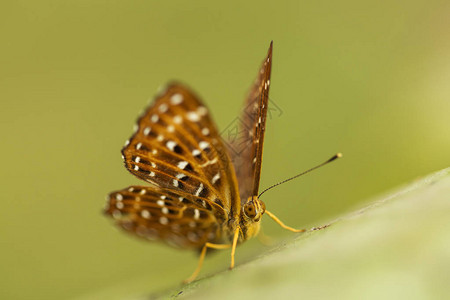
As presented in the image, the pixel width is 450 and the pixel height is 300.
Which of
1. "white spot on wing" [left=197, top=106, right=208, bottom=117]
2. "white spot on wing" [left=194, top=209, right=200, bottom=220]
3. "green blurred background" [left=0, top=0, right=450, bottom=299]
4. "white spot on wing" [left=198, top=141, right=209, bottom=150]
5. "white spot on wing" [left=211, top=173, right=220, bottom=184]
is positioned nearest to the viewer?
"white spot on wing" [left=197, top=106, right=208, bottom=117]

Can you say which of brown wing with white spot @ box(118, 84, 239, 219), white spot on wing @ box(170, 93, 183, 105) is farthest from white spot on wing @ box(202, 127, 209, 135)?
white spot on wing @ box(170, 93, 183, 105)

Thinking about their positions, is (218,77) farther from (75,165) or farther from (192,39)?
(75,165)

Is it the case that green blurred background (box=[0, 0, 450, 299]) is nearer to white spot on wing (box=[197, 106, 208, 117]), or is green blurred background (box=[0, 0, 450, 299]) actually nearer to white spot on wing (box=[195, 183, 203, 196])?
white spot on wing (box=[195, 183, 203, 196])

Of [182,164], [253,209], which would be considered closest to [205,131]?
[182,164]

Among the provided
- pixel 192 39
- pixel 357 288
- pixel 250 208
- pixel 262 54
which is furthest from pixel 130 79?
pixel 357 288

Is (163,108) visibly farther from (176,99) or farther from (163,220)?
(163,220)

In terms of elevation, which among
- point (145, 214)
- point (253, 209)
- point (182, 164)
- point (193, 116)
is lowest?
point (253, 209)

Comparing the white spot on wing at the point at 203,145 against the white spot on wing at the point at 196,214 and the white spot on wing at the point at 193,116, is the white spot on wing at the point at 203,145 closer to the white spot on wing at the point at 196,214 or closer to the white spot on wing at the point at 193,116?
the white spot on wing at the point at 193,116
